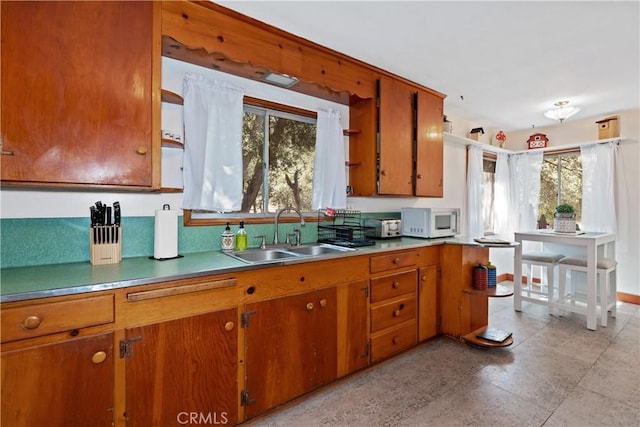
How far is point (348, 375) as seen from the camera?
2.17 meters

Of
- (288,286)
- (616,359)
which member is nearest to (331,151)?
(288,286)

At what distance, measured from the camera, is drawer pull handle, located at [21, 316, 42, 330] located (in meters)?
1.12

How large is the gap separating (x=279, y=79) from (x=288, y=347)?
1.84 m

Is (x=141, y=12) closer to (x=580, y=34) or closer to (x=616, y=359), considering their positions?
(x=580, y=34)

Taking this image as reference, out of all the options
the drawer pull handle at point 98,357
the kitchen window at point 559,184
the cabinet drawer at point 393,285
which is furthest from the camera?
the kitchen window at point 559,184

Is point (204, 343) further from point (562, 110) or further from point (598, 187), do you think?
point (598, 187)

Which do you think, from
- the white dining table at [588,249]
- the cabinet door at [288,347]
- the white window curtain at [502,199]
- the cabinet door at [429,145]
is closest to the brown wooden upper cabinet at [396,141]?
the cabinet door at [429,145]

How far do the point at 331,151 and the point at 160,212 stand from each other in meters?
1.50

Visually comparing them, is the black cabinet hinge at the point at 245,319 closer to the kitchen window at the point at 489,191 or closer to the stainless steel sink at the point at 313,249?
the stainless steel sink at the point at 313,249

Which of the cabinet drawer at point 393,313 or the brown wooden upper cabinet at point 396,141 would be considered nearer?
the cabinet drawer at point 393,313

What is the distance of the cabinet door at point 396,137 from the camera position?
2777 mm

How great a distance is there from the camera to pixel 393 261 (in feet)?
7.87

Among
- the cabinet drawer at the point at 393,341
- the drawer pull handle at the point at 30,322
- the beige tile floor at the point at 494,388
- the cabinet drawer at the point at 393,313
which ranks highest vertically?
the drawer pull handle at the point at 30,322

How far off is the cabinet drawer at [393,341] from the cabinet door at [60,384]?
1635mm
